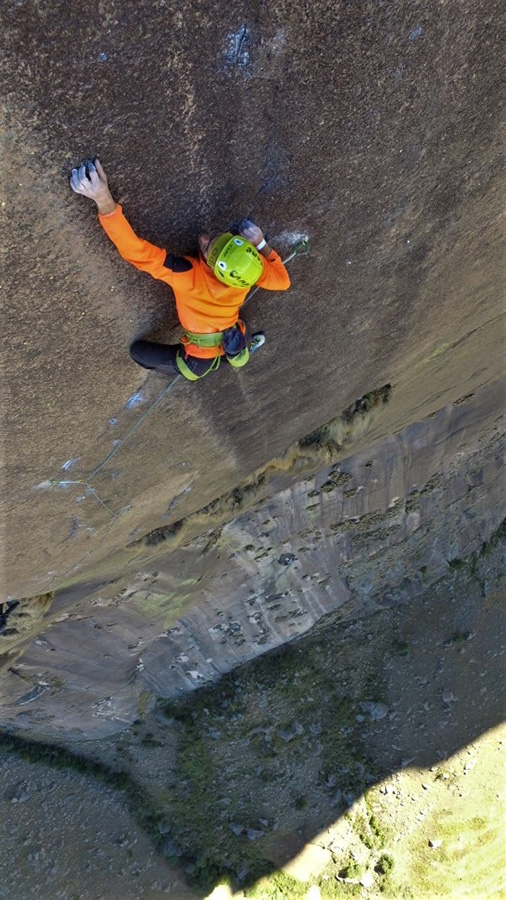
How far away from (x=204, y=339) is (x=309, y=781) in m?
7.11

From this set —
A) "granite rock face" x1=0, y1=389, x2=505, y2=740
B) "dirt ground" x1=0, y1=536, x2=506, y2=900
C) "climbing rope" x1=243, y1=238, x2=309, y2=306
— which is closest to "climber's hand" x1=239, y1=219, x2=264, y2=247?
"climbing rope" x1=243, y1=238, x2=309, y2=306

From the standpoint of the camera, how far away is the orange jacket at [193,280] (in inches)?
75.7

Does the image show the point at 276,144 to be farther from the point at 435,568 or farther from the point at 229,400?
the point at 435,568

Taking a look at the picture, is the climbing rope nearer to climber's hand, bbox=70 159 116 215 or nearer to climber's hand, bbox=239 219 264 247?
climber's hand, bbox=239 219 264 247

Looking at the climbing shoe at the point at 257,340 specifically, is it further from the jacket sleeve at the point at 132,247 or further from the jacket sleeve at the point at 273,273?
the jacket sleeve at the point at 132,247

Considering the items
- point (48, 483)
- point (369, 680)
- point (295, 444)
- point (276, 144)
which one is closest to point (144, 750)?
point (369, 680)

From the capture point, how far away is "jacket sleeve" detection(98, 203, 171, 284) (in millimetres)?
1880

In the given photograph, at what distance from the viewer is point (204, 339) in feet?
8.01

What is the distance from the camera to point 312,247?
2.43 metres

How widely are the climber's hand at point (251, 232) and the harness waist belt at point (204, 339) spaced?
1.32 ft

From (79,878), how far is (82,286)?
8277 mm

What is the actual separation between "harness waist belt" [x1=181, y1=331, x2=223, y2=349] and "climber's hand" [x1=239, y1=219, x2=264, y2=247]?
0.40 m

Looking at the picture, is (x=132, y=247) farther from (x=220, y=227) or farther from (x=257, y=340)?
(x=257, y=340)

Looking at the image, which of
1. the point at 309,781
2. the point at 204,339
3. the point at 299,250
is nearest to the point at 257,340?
the point at 204,339
